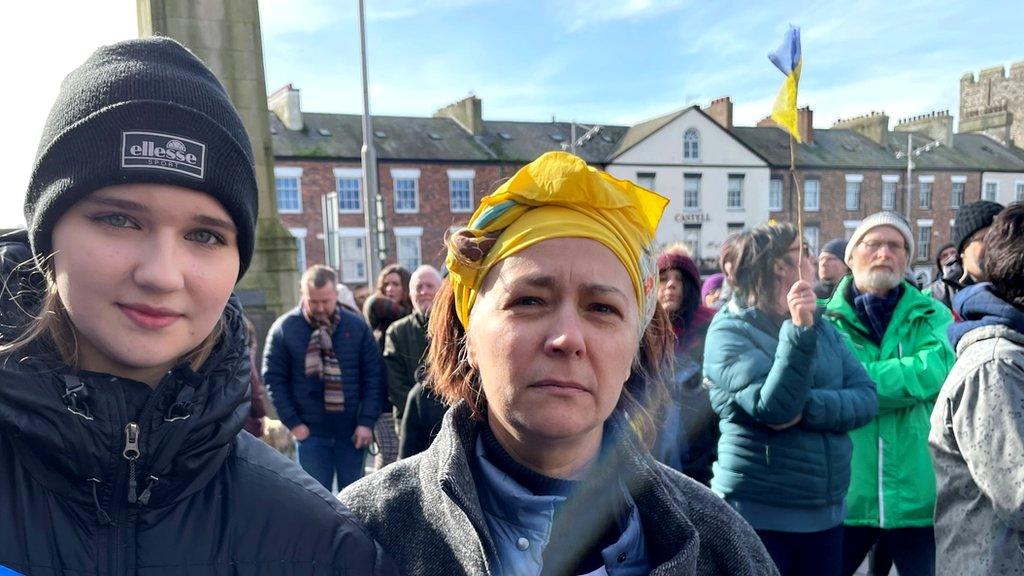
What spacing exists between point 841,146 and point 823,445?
37.5 m

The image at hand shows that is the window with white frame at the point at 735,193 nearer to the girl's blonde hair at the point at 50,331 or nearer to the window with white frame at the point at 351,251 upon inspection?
the window with white frame at the point at 351,251

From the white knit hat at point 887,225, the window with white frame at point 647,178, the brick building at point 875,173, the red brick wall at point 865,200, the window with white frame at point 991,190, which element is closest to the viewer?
the white knit hat at point 887,225

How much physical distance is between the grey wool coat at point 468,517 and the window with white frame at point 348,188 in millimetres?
26095

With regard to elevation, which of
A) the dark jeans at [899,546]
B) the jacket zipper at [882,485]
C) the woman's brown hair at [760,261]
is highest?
the woman's brown hair at [760,261]

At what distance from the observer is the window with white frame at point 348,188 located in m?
26.5

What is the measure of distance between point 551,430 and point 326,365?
13.3 feet

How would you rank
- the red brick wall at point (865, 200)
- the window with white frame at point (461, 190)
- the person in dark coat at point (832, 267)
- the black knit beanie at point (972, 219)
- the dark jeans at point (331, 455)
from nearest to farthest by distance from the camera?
the black knit beanie at point (972, 219) → the dark jeans at point (331, 455) → the person in dark coat at point (832, 267) → the window with white frame at point (461, 190) → the red brick wall at point (865, 200)

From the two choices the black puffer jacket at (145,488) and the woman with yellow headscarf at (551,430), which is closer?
the black puffer jacket at (145,488)

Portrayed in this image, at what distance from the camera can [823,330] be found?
3.06 m

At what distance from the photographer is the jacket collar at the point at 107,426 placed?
45.3 inches

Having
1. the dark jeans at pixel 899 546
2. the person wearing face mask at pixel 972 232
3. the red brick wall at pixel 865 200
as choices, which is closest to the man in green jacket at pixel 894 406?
the dark jeans at pixel 899 546

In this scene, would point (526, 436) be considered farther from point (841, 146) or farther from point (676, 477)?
point (841, 146)

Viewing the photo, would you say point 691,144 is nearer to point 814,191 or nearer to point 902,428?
point 814,191

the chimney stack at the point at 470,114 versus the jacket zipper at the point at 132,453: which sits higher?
the chimney stack at the point at 470,114
